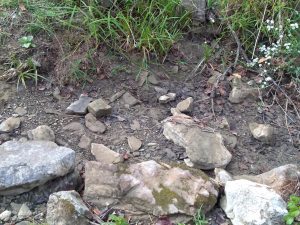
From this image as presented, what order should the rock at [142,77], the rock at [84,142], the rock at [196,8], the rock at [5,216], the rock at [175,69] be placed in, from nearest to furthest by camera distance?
the rock at [5,216] → the rock at [84,142] → the rock at [142,77] → the rock at [175,69] → the rock at [196,8]

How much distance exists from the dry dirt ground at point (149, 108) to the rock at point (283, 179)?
16 cm

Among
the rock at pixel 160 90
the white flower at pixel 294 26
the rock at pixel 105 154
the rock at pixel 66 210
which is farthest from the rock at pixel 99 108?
the white flower at pixel 294 26

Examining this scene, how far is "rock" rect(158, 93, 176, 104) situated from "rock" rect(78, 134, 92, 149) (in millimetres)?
523

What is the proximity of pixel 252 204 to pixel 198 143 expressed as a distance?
568 mm

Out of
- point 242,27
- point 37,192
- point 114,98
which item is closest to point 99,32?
point 114,98

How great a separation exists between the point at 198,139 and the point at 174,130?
15cm

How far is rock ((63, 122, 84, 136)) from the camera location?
297cm

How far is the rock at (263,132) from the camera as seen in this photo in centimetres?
299

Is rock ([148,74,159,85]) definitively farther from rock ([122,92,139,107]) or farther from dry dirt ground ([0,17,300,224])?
rock ([122,92,139,107])

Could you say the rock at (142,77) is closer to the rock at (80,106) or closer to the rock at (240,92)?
the rock at (80,106)

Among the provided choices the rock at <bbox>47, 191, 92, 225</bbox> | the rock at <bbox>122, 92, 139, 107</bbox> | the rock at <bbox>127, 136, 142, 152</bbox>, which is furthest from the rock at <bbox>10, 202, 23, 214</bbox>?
the rock at <bbox>122, 92, 139, 107</bbox>

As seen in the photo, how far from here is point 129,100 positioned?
3.18m

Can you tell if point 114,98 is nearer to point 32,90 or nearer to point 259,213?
point 32,90

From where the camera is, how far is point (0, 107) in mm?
3084
